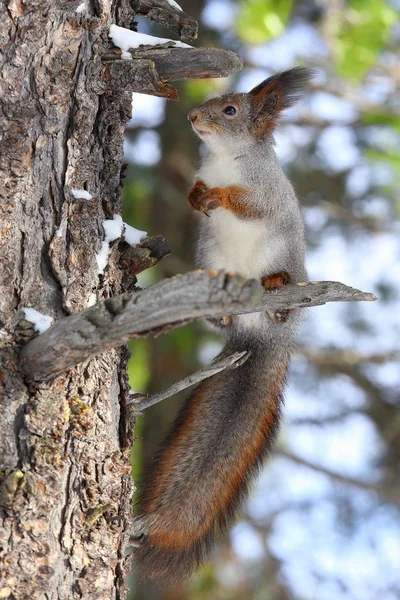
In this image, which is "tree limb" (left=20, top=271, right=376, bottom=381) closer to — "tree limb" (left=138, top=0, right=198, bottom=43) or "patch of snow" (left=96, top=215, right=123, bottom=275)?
"patch of snow" (left=96, top=215, right=123, bottom=275)

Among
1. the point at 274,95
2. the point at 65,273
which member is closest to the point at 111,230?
the point at 65,273

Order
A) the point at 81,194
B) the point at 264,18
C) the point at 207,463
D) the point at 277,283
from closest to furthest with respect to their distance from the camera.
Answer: the point at 81,194, the point at 207,463, the point at 277,283, the point at 264,18

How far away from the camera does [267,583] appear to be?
3.76 meters

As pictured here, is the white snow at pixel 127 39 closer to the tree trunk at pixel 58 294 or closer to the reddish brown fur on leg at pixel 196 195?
the tree trunk at pixel 58 294

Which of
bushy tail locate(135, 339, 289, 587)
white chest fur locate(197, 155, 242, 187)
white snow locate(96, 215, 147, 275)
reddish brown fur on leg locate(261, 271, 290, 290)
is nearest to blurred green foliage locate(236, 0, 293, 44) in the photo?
white chest fur locate(197, 155, 242, 187)

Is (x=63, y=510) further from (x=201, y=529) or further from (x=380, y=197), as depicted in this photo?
(x=380, y=197)

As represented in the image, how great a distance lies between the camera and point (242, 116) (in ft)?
7.54

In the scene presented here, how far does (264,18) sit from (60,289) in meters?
2.32

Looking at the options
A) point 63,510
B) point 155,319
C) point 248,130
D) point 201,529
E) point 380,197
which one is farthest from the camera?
point 380,197

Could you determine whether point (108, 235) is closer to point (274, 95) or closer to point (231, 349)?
point (231, 349)

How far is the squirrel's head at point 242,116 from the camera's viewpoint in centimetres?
224

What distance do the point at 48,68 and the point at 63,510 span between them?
75cm

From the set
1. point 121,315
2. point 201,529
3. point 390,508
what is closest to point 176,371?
point 390,508

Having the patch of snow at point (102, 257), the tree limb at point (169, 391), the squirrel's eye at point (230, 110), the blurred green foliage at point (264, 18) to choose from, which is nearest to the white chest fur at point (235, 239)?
the squirrel's eye at point (230, 110)
